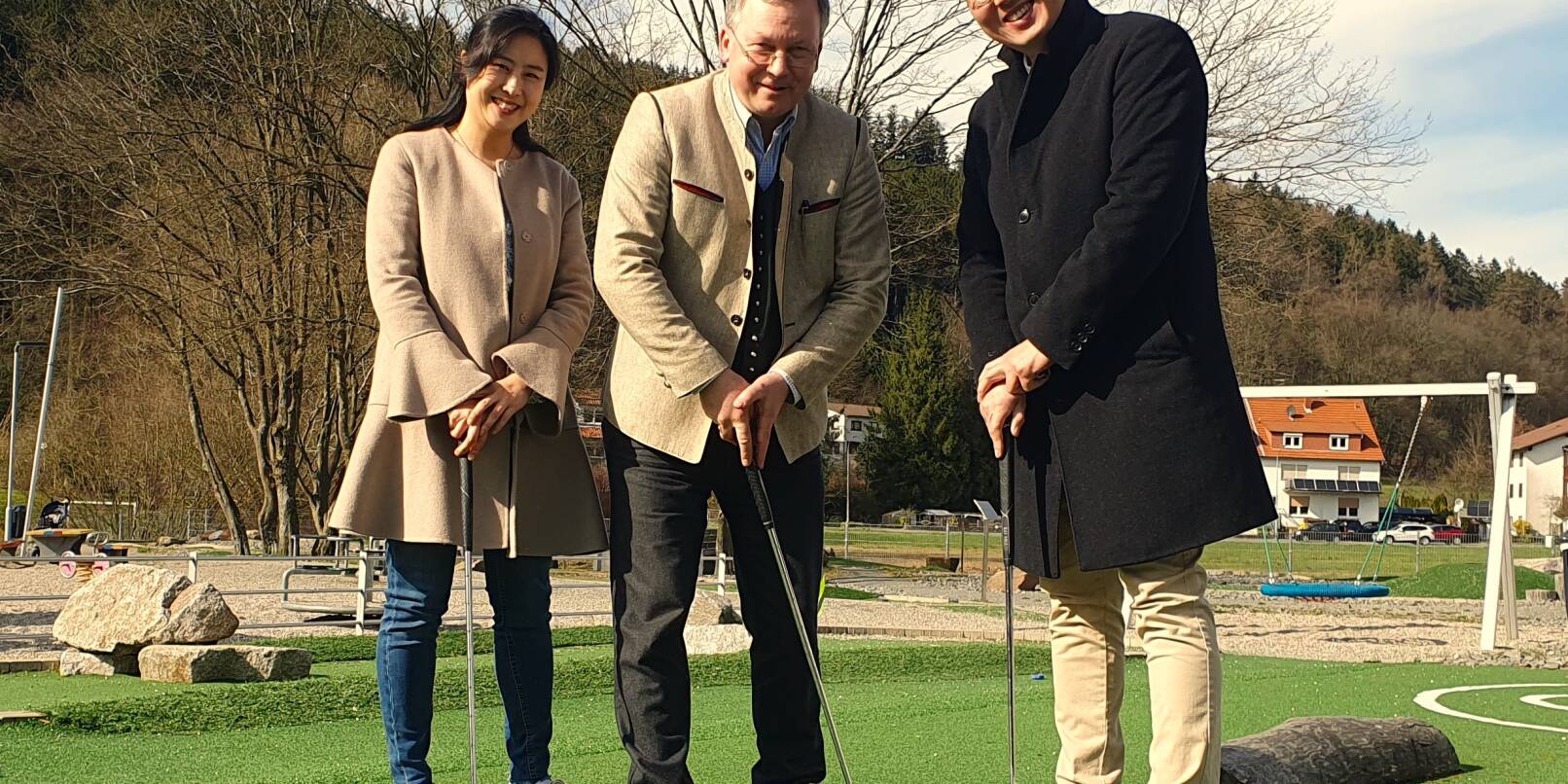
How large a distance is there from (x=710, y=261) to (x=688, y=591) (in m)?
0.68

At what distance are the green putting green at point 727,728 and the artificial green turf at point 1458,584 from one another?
1520 cm

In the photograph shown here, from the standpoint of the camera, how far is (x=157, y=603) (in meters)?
6.93

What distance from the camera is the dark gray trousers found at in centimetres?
296

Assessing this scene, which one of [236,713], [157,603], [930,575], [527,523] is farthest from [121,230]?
[527,523]

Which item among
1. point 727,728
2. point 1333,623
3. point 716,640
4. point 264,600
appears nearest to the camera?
point 727,728

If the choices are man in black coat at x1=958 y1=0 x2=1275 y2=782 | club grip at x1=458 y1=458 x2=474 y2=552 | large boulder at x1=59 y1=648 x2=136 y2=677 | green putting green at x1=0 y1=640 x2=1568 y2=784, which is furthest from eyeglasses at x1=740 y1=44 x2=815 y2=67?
large boulder at x1=59 y1=648 x2=136 y2=677

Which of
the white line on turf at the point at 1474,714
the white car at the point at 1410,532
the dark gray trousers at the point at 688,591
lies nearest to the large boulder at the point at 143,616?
the dark gray trousers at the point at 688,591

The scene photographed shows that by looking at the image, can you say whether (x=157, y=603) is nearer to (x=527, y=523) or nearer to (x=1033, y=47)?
(x=527, y=523)

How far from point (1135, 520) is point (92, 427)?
3014 cm

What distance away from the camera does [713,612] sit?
12727mm

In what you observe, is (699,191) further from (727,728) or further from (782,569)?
(727,728)

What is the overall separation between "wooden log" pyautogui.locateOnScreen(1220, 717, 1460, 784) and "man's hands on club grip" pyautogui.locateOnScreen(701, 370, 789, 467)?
50.7 inches

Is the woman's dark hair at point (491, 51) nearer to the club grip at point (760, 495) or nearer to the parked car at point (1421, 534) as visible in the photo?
the club grip at point (760, 495)

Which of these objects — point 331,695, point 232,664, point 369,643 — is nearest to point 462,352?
point 331,695
